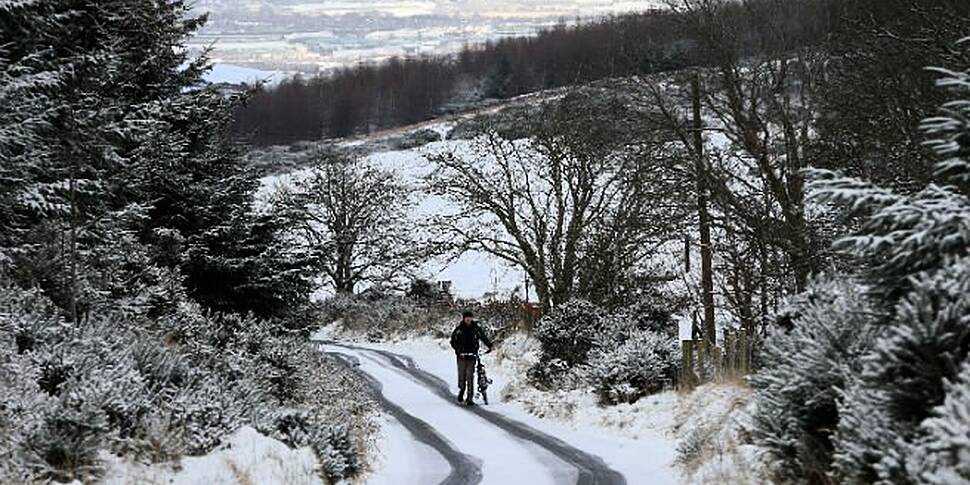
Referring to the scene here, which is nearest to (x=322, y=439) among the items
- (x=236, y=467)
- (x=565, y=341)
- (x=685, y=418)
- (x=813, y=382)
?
(x=236, y=467)

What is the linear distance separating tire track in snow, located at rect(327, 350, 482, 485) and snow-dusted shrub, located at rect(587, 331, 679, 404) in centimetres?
283

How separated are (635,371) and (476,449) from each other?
3313 millimetres

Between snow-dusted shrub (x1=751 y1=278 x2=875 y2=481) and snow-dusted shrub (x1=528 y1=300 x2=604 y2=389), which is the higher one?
snow-dusted shrub (x1=751 y1=278 x2=875 y2=481)

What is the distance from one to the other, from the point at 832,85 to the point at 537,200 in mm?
12886

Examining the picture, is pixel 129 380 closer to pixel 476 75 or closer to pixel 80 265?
pixel 80 265

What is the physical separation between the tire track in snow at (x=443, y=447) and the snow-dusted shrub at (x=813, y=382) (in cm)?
475

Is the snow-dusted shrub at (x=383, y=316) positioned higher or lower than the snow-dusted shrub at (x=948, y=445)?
lower

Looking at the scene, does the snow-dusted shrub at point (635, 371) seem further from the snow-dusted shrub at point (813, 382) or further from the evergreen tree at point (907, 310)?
the evergreen tree at point (907, 310)

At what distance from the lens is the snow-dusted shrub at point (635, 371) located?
588 inches

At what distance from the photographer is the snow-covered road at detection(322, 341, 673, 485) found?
10.7 m

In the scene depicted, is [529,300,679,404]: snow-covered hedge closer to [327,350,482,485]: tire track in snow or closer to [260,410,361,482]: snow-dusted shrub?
[327,350,482,485]: tire track in snow

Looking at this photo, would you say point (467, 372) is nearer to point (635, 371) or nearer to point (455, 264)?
point (635, 371)

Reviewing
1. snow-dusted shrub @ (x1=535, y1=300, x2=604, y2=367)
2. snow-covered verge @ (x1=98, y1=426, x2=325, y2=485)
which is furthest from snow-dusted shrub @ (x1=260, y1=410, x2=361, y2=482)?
snow-dusted shrub @ (x1=535, y1=300, x2=604, y2=367)

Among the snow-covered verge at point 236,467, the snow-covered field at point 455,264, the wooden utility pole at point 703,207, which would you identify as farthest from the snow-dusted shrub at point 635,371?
the snow-covered field at point 455,264
